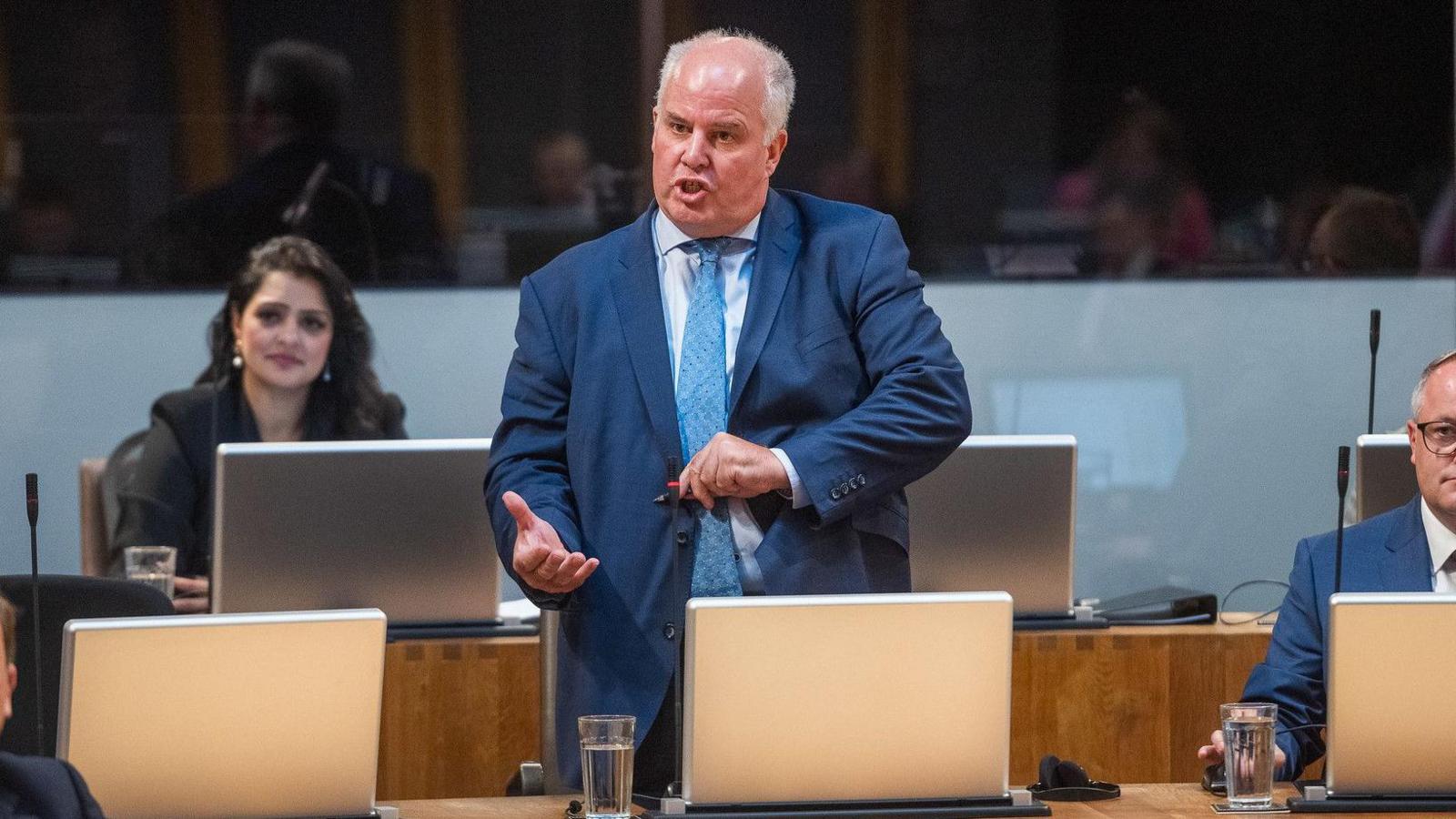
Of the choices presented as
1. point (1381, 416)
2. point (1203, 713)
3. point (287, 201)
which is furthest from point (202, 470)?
point (1381, 416)

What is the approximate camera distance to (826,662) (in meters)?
2.02

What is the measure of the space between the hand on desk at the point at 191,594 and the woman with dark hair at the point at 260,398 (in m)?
0.17

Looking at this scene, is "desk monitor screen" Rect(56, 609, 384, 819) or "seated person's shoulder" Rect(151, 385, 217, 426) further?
"seated person's shoulder" Rect(151, 385, 217, 426)

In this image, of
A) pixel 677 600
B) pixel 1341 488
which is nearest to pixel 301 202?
pixel 677 600

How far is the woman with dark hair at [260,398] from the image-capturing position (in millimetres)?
3936

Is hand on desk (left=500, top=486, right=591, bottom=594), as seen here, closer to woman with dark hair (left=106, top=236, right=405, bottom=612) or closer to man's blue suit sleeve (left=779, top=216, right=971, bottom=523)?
man's blue suit sleeve (left=779, top=216, right=971, bottom=523)

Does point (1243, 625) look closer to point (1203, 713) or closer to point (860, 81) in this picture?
point (1203, 713)

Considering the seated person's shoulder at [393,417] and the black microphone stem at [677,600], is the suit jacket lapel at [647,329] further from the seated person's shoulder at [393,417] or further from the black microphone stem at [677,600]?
the seated person's shoulder at [393,417]

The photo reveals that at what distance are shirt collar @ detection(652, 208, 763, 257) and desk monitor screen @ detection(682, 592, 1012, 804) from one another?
2.41 feet

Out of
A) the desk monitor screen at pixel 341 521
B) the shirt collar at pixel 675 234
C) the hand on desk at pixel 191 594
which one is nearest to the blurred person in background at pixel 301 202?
the hand on desk at pixel 191 594

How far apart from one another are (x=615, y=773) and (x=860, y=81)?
3457 mm

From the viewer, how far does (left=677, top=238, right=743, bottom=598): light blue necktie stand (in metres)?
2.47

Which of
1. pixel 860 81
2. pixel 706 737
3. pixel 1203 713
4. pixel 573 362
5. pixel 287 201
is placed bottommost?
pixel 1203 713

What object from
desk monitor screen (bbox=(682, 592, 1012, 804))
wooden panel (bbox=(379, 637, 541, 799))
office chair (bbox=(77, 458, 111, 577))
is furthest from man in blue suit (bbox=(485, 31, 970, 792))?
office chair (bbox=(77, 458, 111, 577))
